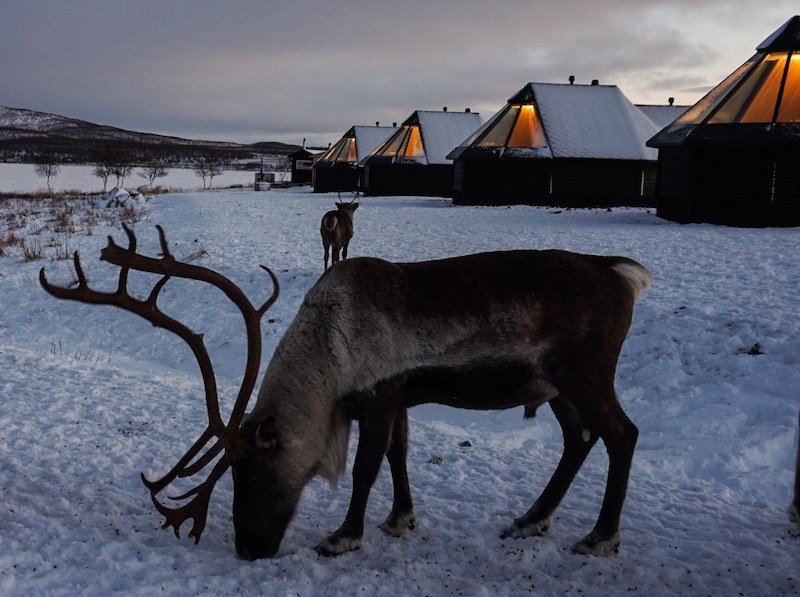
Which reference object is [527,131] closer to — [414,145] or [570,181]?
[570,181]

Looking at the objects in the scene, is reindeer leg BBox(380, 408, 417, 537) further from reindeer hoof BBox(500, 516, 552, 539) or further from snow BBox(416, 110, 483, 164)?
snow BBox(416, 110, 483, 164)

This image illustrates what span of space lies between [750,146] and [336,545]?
16569 mm

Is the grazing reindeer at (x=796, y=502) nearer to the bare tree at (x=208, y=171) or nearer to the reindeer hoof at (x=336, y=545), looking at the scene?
the reindeer hoof at (x=336, y=545)

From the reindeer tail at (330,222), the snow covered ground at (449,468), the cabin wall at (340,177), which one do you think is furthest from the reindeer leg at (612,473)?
the cabin wall at (340,177)

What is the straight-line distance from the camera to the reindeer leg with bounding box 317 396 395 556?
3586 millimetres

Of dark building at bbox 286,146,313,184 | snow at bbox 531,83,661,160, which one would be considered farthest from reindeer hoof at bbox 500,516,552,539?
dark building at bbox 286,146,313,184

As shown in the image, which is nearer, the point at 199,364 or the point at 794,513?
the point at 199,364

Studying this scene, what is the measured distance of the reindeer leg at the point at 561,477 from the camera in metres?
4.07

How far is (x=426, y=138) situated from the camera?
35719 mm

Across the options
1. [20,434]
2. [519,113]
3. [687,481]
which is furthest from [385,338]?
[519,113]

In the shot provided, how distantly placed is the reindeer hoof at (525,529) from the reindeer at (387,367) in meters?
0.26

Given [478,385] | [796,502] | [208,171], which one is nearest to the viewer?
[478,385]

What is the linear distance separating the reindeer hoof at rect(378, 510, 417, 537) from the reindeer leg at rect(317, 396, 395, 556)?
0.28 m

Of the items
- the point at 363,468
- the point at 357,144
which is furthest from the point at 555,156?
the point at 363,468
